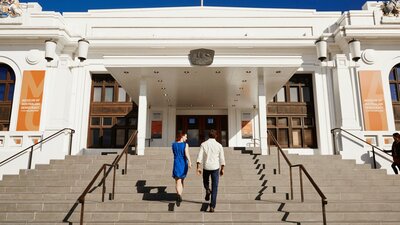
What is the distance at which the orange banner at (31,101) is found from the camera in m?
15.6

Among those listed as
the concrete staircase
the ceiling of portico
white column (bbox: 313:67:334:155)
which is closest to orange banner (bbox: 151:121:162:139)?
the ceiling of portico

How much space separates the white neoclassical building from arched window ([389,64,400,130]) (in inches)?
2.1

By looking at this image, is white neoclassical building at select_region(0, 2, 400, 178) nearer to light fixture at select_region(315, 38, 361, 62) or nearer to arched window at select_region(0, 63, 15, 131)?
arched window at select_region(0, 63, 15, 131)

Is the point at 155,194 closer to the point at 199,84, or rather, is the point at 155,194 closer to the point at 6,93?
the point at 199,84

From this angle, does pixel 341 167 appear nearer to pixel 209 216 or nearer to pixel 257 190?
pixel 257 190

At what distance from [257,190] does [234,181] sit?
71cm

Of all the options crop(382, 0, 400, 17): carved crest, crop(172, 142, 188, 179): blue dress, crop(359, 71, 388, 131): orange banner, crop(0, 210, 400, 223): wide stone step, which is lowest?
crop(0, 210, 400, 223): wide stone step

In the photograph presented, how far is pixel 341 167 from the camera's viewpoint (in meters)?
10.3

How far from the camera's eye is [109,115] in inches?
709

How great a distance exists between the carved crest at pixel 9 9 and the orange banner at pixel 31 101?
343 cm

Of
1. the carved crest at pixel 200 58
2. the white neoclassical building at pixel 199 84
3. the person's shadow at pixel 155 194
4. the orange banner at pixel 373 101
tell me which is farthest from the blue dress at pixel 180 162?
the orange banner at pixel 373 101

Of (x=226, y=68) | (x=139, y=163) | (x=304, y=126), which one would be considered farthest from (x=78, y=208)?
(x=304, y=126)

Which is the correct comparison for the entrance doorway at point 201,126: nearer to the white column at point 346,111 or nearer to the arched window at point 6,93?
the white column at point 346,111

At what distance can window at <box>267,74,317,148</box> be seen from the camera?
17781mm
